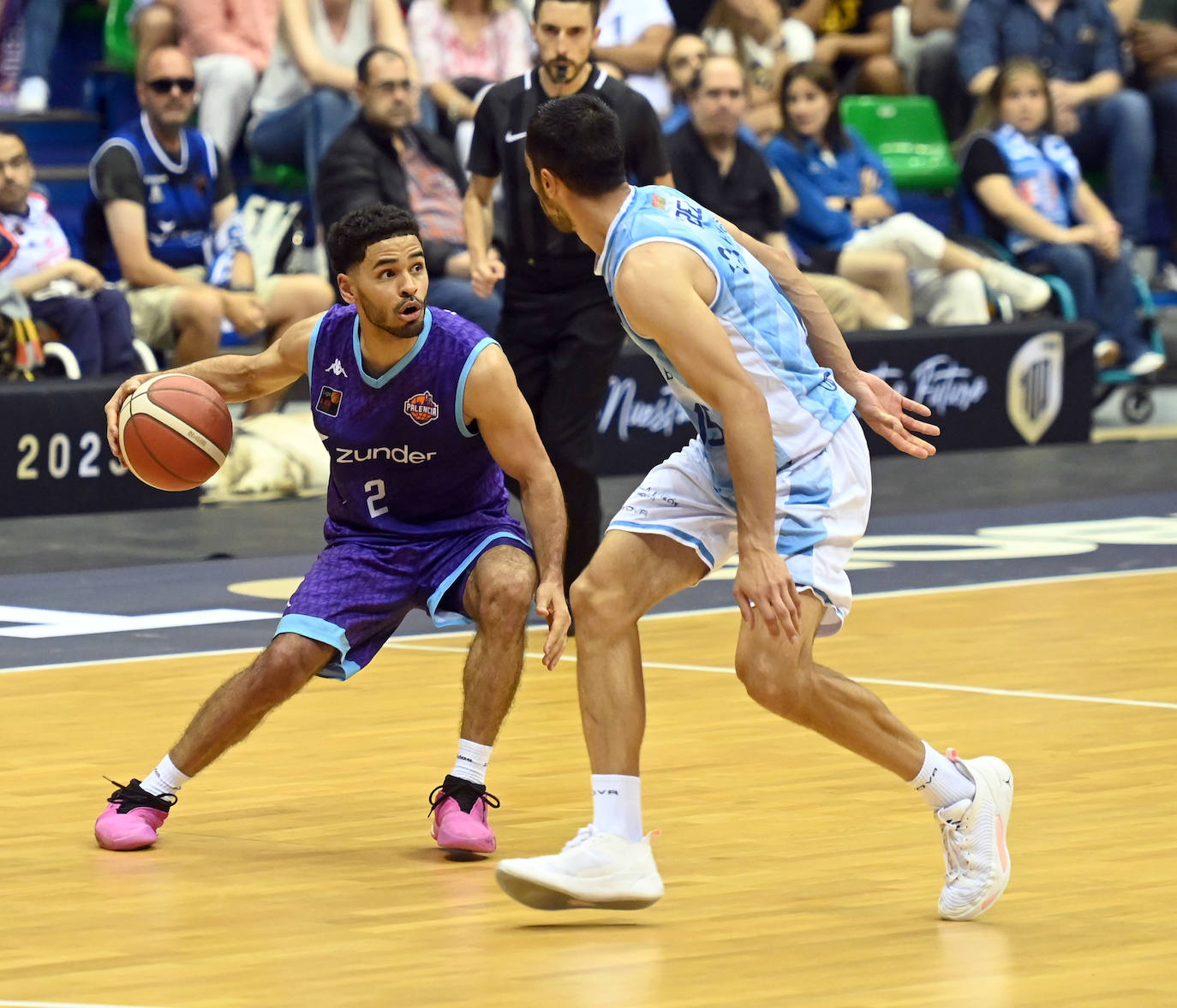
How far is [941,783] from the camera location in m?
4.58

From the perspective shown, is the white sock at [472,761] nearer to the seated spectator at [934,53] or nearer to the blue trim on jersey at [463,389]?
the blue trim on jersey at [463,389]

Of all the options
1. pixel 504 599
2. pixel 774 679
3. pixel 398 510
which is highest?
pixel 774 679

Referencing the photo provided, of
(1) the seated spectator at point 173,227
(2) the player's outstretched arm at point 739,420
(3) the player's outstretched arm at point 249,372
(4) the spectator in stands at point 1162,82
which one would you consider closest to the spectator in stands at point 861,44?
(4) the spectator in stands at point 1162,82

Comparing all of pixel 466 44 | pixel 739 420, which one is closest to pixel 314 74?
pixel 466 44

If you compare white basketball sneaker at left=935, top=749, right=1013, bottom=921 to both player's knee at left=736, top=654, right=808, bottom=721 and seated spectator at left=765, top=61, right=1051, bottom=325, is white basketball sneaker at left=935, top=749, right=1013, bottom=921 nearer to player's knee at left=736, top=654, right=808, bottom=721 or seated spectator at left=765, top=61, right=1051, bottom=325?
player's knee at left=736, top=654, right=808, bottom=721

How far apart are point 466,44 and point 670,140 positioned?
70.1 inches

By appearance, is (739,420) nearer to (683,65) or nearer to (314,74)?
(314,74)

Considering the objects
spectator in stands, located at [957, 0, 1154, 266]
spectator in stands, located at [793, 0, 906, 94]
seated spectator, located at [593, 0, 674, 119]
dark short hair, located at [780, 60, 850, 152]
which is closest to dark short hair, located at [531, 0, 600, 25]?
dark short hair, located at [780, 60, 850, 152]

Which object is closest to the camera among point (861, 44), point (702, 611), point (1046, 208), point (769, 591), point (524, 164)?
point (769, 591)

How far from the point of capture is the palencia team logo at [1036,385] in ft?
44.2

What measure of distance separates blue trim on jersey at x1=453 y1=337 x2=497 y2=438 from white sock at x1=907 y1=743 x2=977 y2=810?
56.9 inches

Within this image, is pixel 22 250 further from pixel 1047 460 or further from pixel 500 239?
pixel 1047 460

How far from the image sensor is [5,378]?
35.7ft

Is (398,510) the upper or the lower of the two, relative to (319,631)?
upper
